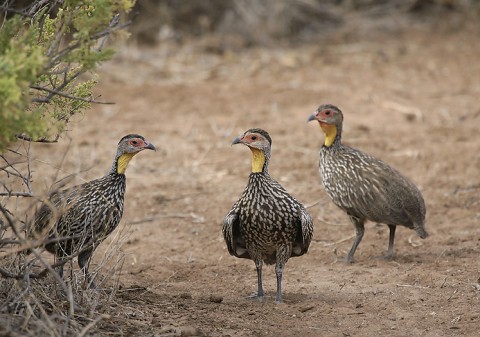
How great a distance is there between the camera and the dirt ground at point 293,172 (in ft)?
21.6

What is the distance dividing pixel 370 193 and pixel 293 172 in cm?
289

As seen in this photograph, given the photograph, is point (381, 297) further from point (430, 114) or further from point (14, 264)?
point (430, 114)

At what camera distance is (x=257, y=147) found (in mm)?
7066

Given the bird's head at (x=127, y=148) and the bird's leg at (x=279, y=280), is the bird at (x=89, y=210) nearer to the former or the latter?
the bird's head at (x=127, y=148)

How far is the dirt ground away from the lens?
6.58 m

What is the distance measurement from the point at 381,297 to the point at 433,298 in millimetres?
409

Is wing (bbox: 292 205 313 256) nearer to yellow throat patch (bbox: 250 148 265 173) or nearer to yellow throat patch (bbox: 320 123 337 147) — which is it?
yellow throat patch (bbox: 250 148 265 173)

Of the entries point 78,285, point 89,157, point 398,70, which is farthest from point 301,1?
point 78,285

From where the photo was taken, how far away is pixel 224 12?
17969 mm

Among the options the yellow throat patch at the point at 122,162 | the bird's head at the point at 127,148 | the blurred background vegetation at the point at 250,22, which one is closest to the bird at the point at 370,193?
the bird's head at the point at 127,148

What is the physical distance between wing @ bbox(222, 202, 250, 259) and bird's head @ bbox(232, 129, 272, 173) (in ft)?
1.19

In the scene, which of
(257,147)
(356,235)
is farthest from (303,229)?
(356,235)

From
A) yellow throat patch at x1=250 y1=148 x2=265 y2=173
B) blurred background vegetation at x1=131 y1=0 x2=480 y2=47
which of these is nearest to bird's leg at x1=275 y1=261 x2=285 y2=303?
yellow throat patch at x1=250 y1=148 x2=265 y2=173

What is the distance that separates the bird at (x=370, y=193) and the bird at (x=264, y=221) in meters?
1.18
